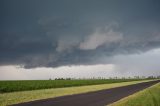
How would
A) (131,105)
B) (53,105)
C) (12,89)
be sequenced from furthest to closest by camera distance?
1. (12,89)
2. (131,105)
3. (53,105)

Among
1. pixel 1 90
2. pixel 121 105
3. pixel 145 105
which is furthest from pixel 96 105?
pixel 1 90

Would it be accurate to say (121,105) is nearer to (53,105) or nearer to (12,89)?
(53,105)

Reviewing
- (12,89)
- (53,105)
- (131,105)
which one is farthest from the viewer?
(12,89)

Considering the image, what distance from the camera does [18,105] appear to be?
2169cm

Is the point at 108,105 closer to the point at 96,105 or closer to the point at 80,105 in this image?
the point at 96,105

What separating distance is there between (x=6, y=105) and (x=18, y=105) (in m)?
1.00

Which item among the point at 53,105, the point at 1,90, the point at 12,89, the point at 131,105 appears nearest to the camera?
the point at 53,105

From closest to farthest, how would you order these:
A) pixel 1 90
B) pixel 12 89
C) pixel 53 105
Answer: pixel 53 105 → pixel 1 90 → pixel 12 89

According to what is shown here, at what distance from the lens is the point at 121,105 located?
22.5 metres

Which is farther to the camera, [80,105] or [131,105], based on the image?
[131,105]

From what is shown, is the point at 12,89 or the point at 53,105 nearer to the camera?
the point at 53,105

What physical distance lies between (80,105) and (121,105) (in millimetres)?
3723

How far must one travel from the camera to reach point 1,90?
47.1 meters

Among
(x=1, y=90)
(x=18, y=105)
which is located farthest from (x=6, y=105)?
(x=1, y=90)
